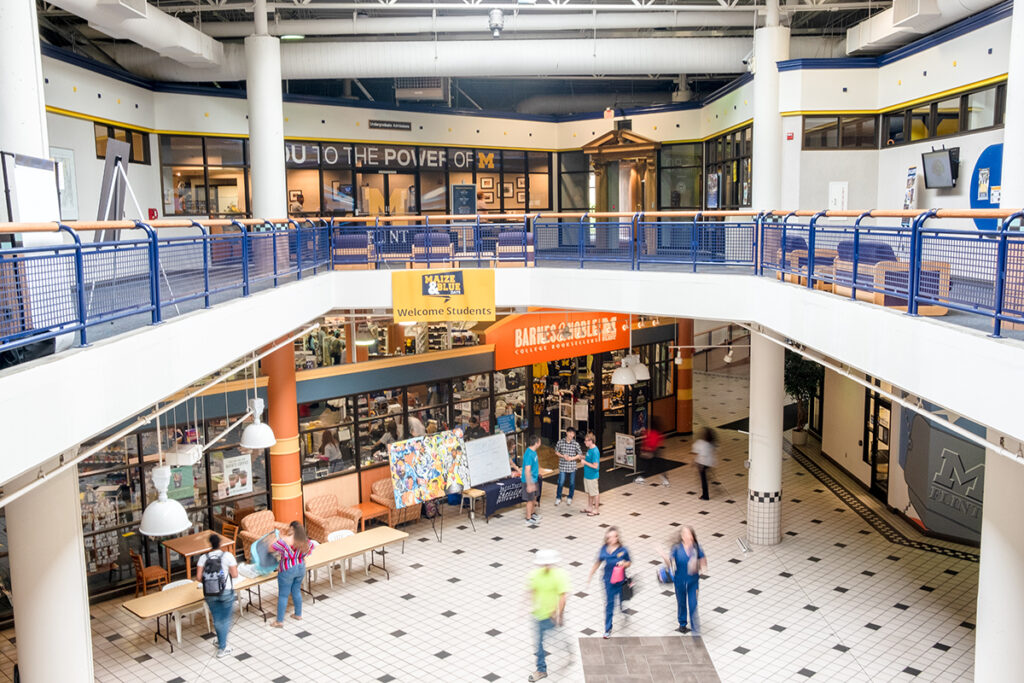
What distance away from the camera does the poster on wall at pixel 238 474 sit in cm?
1420

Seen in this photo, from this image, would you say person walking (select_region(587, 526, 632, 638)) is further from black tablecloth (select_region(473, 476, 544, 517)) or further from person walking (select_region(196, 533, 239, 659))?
black tablecloth (select_region(473, 476, 544, 517))

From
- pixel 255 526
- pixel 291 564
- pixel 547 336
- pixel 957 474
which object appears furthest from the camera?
pixel 547 336

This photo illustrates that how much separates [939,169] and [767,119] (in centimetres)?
323

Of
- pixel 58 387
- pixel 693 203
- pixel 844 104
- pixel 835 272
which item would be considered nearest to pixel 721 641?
pixel 835 272

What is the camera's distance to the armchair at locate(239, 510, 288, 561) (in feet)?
44.7

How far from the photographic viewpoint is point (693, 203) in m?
21.9

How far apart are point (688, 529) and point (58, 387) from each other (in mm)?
7974

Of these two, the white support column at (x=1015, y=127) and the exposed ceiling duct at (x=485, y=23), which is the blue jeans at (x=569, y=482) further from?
the white support column at (x=1015, y=127)

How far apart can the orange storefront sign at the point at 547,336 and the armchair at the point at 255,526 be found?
563 cm

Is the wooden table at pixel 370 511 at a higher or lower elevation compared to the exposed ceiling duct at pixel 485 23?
lower

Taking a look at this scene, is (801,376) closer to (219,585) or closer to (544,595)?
(544,595)

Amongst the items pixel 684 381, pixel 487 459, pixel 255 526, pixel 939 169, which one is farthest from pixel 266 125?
pixel 684 381

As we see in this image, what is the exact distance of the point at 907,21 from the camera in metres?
12.8

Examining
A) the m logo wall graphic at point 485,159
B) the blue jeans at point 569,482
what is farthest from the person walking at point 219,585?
the m logo wall graphic at point 485,159
